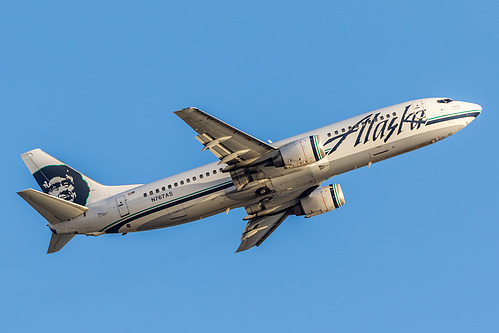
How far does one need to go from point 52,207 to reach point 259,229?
1764 centimetres

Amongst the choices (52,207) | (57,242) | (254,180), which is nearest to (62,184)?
(52,207)

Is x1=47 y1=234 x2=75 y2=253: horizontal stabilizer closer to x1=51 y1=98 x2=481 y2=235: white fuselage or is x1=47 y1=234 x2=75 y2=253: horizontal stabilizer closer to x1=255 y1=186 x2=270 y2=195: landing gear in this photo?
x1=51 y1=98 x2=481 y2=235: white fuselage

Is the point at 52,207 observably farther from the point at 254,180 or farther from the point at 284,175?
the point at 284,175

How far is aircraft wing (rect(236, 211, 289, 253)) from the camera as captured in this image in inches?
2304

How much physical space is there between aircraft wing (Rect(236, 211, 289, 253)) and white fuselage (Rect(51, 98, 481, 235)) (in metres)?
3.20

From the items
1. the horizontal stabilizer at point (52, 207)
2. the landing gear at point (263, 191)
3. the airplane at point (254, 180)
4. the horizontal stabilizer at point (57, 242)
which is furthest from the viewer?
the horizontal stabilizer at point (57, 242)

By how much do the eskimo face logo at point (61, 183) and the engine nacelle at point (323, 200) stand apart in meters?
18.9

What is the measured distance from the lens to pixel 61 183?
5788cm

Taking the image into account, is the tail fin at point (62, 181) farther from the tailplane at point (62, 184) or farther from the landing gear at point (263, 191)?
the landing gear at point (263, 191)

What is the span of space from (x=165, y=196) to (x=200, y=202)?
9.73 ft

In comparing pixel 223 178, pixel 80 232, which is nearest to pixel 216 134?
pixel 223 178

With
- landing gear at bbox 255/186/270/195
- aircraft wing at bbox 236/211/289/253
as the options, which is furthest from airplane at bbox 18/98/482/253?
aircraft wing at bbox 236/211/289/253

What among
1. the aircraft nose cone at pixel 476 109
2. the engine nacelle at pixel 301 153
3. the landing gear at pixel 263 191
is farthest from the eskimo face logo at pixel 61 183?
the aircraft nose cone at pixel 476 109

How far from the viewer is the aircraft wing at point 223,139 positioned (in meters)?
46.9
